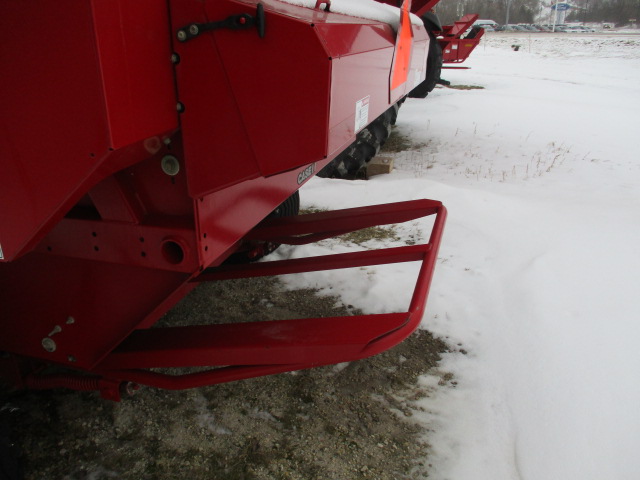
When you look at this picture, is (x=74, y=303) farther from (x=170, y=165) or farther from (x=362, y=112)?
(x=362, y=112)

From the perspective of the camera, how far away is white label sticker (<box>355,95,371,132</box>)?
4.77ft

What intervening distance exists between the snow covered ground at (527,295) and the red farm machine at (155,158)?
72 centimetres

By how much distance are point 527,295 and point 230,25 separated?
2307 mm

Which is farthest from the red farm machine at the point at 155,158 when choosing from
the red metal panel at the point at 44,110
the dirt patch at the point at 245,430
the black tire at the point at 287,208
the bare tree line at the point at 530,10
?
the bare tree line at the point at 530,10

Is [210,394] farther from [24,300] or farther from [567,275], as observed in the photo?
[567,275]

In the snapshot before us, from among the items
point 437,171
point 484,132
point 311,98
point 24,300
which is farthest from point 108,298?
point 484,132

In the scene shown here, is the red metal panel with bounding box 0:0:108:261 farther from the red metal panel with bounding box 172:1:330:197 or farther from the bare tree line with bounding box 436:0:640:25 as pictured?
the bare tree line with bounding box 436:0:640:25

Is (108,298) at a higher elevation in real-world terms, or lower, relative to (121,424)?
higher

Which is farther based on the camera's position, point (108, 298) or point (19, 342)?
point (19, 342)

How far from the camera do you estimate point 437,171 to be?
5.59m

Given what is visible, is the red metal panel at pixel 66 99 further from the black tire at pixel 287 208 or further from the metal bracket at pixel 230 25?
the black tire at pixel 287 208

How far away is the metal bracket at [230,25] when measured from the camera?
1.02 m

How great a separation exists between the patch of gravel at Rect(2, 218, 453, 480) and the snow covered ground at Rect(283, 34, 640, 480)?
170 mm

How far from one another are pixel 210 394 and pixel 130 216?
1.09 m
